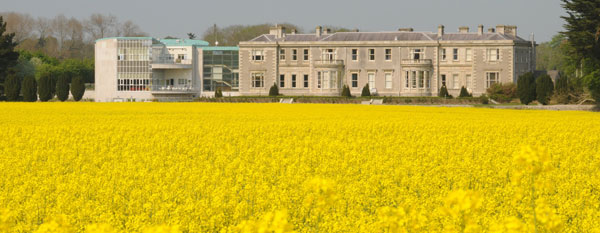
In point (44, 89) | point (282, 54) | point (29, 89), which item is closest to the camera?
point (29, 89)

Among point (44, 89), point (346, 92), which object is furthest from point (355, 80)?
point (44, 89)

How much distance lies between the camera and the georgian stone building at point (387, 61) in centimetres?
8656

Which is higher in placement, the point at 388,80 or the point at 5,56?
the point at 5,56

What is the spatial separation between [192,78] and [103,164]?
83.6 m

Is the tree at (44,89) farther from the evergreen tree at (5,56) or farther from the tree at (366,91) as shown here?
the tree at (366,91)

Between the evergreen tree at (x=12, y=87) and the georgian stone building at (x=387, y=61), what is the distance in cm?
2481

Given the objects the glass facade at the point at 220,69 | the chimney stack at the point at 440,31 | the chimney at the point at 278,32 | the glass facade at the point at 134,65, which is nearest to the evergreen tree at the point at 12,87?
the glass facade at the point at 134,65

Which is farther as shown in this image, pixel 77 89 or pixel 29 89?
pixel 77 89

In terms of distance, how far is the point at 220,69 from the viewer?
3910 inches

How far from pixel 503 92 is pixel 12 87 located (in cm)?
4687

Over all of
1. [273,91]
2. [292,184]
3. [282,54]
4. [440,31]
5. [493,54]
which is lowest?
[292,184]

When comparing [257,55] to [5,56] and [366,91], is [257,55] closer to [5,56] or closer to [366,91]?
[366,91]

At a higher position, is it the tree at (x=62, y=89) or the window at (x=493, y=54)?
the window at (x=493, y=54)

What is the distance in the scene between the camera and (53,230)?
20.2 feet
